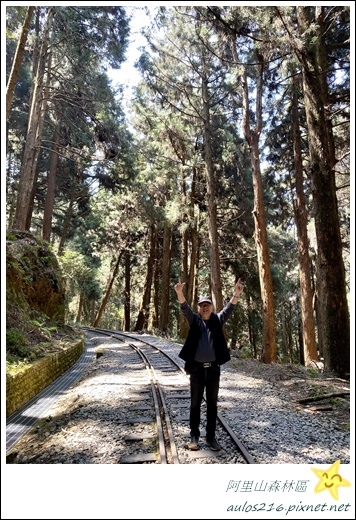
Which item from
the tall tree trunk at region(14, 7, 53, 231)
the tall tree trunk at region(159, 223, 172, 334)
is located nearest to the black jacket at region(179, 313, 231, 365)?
the tall tree trunk at region(14, 7, 53, 231)

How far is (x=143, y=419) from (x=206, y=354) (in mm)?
2052

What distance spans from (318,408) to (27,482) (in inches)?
188

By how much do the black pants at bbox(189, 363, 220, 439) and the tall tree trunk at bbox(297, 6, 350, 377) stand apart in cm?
442

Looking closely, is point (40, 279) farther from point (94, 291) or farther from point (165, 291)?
point (94, 291)

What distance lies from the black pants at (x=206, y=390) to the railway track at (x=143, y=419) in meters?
0.30

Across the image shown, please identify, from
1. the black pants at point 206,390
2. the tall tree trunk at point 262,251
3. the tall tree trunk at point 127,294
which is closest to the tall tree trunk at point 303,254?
the tall tree trunk at point 262,251

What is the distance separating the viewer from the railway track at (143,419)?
14.0ft

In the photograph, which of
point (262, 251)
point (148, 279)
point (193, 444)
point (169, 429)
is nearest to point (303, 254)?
point (262, 251)

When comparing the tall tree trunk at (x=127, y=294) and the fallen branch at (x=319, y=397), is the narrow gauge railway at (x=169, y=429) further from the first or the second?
the tall tree trunk at (x=127, y=294)

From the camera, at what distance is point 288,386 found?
8305 millimetres

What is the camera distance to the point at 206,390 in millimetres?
4359

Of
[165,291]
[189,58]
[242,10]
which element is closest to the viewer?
[242,10]

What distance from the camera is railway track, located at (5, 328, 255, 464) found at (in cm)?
426

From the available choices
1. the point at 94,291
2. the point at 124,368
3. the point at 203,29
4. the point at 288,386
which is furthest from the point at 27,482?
the point at 94,291
